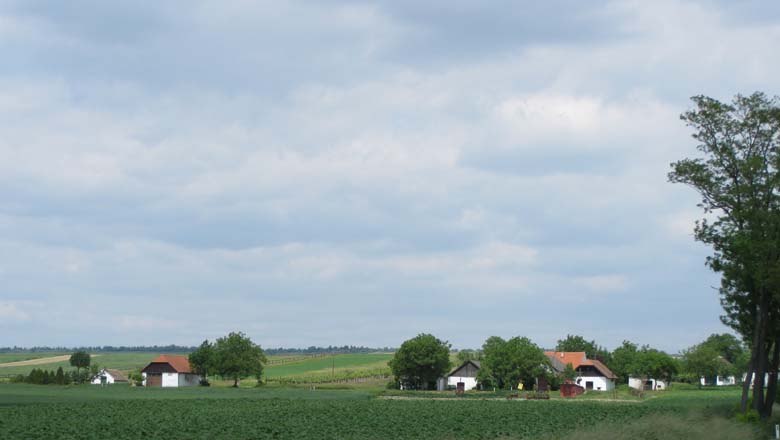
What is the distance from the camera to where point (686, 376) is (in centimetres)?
17725

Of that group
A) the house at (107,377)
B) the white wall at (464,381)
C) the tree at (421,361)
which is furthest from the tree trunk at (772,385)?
the house at (107,377)

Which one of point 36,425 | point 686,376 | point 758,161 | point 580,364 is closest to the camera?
point 36,425

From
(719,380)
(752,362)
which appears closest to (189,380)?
(752,362)

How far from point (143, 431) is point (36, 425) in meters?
7.23

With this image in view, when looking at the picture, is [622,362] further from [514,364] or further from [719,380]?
[514,364]

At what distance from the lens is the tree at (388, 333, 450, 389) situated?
12900 cm

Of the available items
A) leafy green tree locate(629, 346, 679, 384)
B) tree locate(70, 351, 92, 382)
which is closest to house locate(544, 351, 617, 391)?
leafy green tree locate(629, 346, 679, 384)

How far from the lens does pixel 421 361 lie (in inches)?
5059

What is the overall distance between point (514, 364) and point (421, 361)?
1427 centimetres

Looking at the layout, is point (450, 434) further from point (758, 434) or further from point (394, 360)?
point (394, 360)

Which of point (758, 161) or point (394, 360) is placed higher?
point (758, 161)

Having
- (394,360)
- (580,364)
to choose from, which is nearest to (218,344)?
(394,360)

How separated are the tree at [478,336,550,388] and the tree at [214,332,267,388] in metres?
36.9

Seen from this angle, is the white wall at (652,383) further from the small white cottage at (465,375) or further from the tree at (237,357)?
the tree at (237,357)
